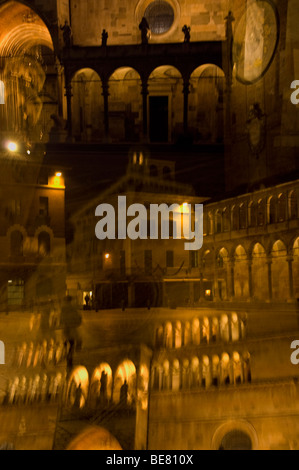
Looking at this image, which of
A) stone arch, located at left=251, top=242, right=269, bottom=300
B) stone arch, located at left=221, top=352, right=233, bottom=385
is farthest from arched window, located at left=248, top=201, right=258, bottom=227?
stone arch, located at left=221, top=352, right=233, bottom=385

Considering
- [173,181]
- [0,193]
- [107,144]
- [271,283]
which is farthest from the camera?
[107,144]

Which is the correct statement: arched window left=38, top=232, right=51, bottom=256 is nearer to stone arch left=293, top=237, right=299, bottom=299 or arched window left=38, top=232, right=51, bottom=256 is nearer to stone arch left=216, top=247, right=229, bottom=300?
stone arch left=216, top=247, right=229, bottom=300

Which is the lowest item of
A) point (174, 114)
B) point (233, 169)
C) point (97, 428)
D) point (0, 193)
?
point (97, 428)

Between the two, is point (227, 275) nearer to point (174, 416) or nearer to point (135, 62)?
point (174, 416)

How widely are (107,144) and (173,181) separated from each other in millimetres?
1714

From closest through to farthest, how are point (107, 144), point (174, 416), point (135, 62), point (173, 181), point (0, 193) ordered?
point (174, 416), point (0, 193), point (173, 181), point (107, 144), point (135, 62)

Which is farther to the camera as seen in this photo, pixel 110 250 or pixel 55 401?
pixel 110 250

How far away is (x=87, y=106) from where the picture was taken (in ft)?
40.3

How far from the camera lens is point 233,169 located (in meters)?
11.4

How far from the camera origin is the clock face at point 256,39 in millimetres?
10625

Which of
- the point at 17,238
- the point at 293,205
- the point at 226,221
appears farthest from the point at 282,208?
the point at 17,238

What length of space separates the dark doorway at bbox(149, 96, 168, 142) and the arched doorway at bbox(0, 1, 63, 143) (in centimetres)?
187

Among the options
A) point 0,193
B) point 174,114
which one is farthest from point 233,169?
point 0,193

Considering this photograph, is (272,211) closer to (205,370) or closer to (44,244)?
(205,370)
